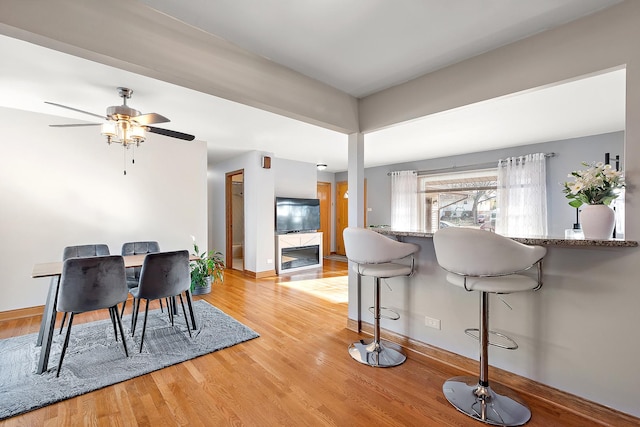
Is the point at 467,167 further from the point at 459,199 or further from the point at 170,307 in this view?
the point at 170,307

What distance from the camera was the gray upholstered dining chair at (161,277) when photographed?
2508 millimetres

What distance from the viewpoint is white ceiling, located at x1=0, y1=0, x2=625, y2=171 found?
1.65 m

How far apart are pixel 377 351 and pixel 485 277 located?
3.72 ft

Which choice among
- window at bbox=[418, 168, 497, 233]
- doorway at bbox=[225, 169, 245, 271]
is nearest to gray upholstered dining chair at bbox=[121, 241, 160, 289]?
doorway at bbox=[225, 169, 245, 271]

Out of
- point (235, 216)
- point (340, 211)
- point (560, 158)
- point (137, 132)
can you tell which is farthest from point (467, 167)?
point (235, 216)

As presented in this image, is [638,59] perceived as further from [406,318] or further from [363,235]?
[406,318]

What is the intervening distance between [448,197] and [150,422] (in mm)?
6025

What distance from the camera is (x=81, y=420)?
5.41 ft

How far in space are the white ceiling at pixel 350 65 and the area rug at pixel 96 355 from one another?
2343 mm

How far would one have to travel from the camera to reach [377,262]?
2186mm

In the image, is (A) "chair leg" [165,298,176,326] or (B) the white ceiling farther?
(A) "chair leg" [165,298,176,326]

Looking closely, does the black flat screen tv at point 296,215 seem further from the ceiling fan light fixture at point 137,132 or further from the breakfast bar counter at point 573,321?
the breakfast bar counter at point 573,321

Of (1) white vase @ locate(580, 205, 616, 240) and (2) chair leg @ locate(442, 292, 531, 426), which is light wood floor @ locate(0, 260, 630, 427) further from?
(1) white vase @ locate(580, 205, 616, 240)

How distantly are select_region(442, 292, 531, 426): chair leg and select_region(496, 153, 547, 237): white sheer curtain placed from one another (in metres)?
3.74
